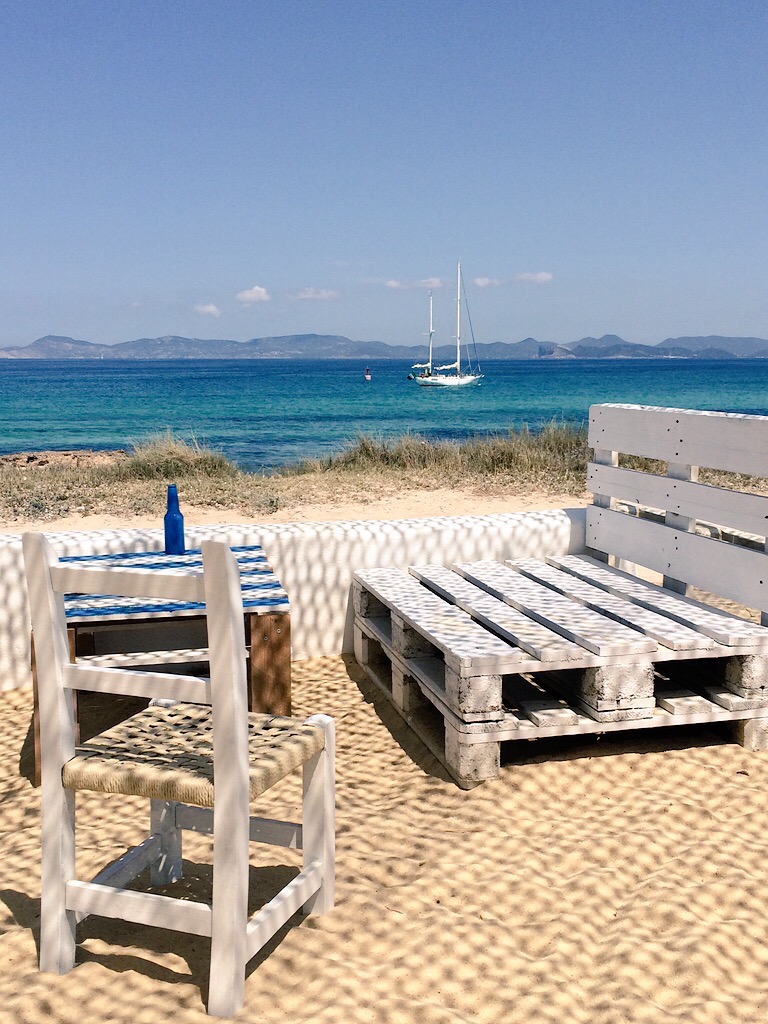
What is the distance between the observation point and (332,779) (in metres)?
2.69

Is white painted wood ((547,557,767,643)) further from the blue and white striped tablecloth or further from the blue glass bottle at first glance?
the blue glass bottle

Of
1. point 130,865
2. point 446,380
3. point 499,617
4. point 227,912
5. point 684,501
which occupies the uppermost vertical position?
point 446,380

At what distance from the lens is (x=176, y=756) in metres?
2.40

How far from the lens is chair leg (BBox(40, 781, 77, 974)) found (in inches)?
95.0

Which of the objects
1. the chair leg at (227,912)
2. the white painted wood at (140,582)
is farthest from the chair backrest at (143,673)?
the chair leg at (227,912)

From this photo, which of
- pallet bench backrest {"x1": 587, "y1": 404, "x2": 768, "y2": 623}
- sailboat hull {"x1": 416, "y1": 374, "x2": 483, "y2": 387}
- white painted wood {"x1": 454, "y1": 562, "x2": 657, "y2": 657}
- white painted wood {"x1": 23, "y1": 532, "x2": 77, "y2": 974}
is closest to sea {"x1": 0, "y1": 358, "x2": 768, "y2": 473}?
sailboat hull {"x1": 416, "y1": 374, "x2": 483, "y2": 387}

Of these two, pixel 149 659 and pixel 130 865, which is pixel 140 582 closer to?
pixel 130 865

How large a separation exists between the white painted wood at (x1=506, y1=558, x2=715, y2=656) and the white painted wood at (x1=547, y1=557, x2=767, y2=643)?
41 mm

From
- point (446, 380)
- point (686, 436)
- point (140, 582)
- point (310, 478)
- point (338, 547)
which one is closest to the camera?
point (140, 582)

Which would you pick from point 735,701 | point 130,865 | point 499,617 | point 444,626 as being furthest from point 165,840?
point 735,701

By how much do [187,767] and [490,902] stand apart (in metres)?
1.09

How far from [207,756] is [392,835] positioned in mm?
1105

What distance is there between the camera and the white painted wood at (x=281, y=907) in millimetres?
2336

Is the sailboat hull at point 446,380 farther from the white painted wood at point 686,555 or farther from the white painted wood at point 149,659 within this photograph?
the white painted wood at point 149,659
